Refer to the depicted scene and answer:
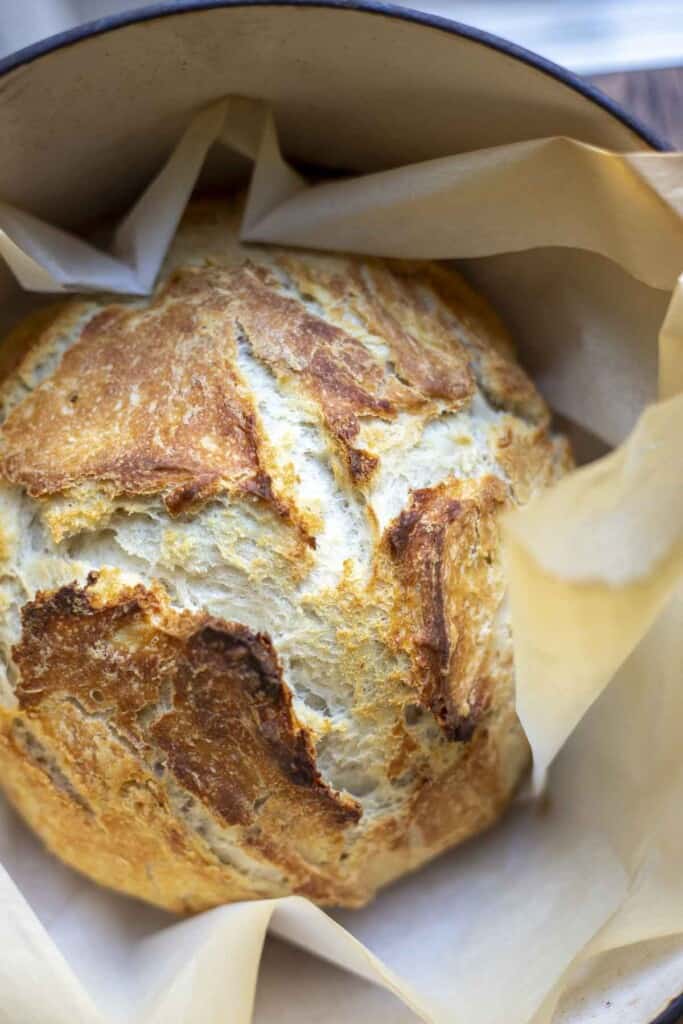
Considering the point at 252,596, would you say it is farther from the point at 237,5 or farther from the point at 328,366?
the point at 237,5

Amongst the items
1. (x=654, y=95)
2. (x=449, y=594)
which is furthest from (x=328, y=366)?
(x=654, y=95)

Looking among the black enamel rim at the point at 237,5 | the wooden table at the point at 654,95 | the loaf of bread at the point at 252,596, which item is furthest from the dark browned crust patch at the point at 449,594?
the wooden table at the point at 654,95

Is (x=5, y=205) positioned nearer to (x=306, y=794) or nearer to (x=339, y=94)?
(x=339, y=94)

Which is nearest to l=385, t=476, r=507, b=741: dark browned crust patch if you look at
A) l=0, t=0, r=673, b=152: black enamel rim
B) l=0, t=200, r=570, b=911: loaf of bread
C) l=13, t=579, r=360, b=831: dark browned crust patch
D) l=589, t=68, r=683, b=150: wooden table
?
l=0, t=200, r=570, b=911: loaf of bread

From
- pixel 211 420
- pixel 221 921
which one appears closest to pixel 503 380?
pixel 211 420

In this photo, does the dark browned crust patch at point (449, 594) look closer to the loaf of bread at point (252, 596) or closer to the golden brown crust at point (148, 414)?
the loaf of bread at point (252, 596)

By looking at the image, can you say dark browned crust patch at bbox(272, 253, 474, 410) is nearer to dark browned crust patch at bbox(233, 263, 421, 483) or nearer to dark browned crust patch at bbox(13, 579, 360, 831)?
dark browned crust patch at bbox(233, 263, 421, 483)
